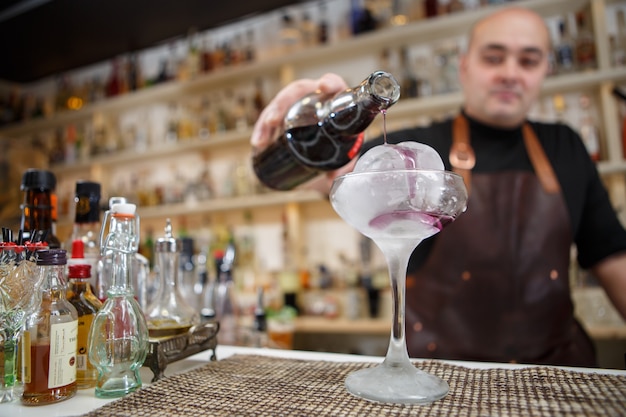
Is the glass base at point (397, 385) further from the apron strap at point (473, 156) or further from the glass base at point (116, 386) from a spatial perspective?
the apron strap at point (473, 156)

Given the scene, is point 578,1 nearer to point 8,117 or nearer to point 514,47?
point 514,47

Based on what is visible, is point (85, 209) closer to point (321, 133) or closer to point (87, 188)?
point (87, 188)

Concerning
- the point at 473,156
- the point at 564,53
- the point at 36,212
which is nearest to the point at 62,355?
the point at 36,212

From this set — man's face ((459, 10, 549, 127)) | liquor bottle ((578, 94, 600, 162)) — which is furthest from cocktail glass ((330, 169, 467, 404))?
liquor bottle ((578, 94, 600, 162))

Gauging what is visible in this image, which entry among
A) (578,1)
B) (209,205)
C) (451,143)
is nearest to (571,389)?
(451,143)

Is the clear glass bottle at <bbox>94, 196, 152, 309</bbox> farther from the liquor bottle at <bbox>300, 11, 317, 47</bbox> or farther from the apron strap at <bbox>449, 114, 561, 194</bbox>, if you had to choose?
the liquor bottle at <bbox>300, 11, 317, 47</bbox>

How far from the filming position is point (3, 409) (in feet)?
1.84

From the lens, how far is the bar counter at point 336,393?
48 cm

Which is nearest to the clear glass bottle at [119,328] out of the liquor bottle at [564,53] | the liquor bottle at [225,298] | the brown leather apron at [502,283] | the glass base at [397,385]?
the glass base at [397,385]

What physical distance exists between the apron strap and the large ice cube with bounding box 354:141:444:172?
2.68ft

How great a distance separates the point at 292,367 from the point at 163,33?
113 inches

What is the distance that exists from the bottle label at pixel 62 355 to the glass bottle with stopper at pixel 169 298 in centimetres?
17

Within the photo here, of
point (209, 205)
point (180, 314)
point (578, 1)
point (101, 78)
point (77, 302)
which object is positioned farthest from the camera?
point (101, 78)

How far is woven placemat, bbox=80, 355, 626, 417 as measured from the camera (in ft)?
1.55
